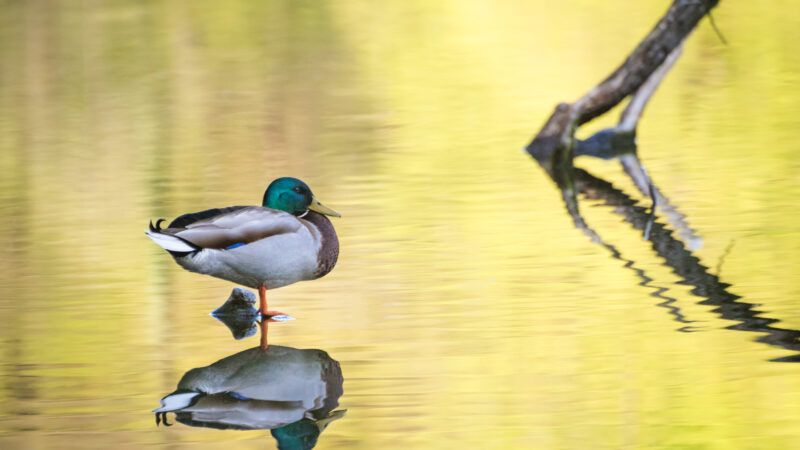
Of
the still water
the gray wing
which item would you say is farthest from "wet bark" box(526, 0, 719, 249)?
the gray wing

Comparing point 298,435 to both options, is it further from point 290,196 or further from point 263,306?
point 290,196

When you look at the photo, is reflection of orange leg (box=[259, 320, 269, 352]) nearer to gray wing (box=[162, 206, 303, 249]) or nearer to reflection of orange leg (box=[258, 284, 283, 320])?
reflection of orange leg (box=[258, 284, 283, 320])

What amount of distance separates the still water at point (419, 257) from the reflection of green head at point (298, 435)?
0.05m

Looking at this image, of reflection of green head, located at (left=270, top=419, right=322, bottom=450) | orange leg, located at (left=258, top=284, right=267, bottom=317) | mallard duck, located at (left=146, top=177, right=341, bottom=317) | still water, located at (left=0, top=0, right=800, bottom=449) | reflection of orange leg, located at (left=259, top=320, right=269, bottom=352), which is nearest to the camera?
reflection of green head, located at (left=270, top=419, right=322, bottom=450)

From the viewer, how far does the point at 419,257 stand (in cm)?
918

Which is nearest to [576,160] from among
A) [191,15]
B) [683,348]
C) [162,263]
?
[162,263]

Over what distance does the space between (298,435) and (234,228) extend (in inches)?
71.0

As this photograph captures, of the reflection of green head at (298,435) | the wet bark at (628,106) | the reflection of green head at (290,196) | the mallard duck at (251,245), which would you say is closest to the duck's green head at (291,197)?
the reflection of green head at (290,196)

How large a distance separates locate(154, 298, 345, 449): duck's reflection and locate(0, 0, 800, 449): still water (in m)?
0.04

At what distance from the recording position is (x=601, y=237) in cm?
979

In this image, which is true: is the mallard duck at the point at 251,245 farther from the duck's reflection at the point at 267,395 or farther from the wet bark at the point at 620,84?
the wet bark at the point at 620,84

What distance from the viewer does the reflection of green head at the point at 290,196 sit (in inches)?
314

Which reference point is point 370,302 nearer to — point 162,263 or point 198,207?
point 162,263

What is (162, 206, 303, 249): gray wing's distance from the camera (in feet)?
24.9
